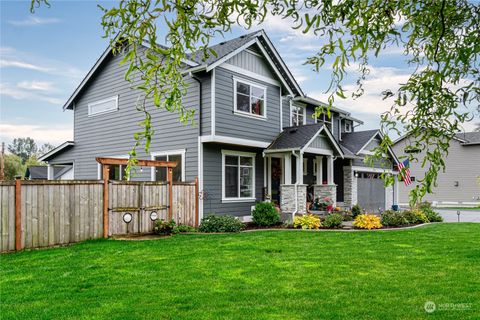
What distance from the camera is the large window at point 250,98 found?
546 inches

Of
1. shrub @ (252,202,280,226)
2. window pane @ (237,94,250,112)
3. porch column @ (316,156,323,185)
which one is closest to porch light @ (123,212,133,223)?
shrub @ (252,202,280,226)

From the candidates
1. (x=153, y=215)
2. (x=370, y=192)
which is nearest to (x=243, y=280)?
(x=153, y=215)

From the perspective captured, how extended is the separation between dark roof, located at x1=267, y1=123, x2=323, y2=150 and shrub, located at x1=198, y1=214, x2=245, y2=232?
4.01m

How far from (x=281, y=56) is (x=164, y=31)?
13840 millimetres

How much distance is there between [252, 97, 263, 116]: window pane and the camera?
1452 cm

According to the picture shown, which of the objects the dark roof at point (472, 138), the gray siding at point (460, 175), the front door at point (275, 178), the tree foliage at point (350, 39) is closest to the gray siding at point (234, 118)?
the front door at point (275, 178)

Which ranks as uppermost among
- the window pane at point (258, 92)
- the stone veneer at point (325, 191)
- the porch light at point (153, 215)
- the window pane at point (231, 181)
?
the window pane at point (258, 92)

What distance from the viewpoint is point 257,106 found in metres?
14.7

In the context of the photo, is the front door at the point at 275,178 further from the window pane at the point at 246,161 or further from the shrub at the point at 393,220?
the shrub at the point at 393,220

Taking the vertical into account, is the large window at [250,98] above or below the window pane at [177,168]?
above

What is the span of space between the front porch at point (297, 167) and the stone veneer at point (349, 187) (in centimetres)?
181

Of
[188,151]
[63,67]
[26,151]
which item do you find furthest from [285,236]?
[26,151]

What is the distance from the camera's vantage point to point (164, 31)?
8.01 ft

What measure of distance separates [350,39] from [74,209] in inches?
341
